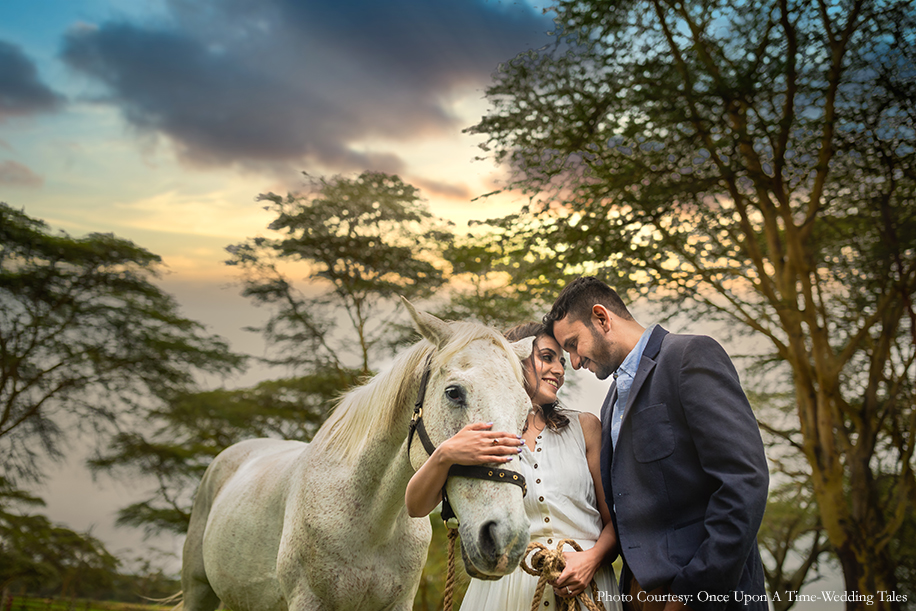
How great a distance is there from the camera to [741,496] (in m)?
1.62

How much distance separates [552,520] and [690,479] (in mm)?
579

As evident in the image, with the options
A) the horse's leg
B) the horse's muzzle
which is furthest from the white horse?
the horse's leg

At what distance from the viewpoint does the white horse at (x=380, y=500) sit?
1701 millimetres

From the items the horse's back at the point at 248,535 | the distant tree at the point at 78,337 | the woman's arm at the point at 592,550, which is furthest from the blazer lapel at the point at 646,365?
the distant tree at the point at 78,337

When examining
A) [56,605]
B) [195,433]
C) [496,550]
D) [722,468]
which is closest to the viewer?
[496,550]

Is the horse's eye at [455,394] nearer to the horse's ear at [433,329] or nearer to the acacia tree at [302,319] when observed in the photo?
the horse's ear at [433,329]

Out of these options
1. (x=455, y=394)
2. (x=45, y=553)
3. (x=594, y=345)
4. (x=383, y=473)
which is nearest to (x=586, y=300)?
(x=594, y=345)

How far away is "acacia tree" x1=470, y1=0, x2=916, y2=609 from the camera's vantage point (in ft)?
23.1

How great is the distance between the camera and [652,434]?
6.27 ft

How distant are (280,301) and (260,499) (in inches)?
466

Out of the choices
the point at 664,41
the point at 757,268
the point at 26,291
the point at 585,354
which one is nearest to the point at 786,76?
the point at 664,41

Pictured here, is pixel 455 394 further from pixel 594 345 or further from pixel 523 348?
pixel 594 345

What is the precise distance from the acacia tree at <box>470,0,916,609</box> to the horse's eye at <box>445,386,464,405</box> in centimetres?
634

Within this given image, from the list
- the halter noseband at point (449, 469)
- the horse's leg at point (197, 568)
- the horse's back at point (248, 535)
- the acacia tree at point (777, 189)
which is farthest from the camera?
the acacia tree at point (777, 189)
